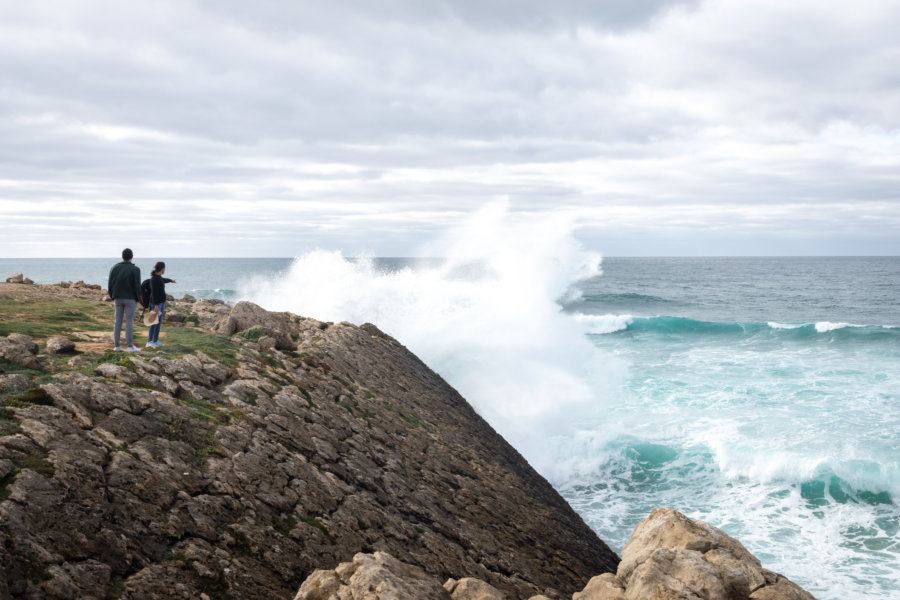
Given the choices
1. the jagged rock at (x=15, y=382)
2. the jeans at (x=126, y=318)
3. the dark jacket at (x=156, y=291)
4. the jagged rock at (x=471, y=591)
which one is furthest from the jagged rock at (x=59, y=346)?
the jagged rock at (x=471, y=591)

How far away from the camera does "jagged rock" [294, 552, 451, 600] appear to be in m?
4.97

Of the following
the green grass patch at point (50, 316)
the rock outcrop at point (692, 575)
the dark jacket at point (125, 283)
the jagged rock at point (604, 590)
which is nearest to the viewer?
the rock outcrop at point (692, 575)

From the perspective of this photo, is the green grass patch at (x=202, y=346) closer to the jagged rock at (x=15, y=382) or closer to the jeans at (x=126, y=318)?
the jeans at (x=126, y=318)

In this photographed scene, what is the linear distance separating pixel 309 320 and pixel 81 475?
1013cm

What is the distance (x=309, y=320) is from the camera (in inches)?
609

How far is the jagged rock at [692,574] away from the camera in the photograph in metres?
5.35

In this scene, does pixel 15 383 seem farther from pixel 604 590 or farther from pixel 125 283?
pixel 604 590

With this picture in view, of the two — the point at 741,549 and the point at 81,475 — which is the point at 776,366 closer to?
the point at 741,549

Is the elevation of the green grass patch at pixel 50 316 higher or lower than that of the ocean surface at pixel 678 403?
higher

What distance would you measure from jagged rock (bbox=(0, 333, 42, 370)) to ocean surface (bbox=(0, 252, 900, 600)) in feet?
36.5

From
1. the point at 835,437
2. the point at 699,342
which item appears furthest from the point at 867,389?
the point at 699,342

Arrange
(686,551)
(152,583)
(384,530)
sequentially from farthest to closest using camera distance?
(384,530)
(686,551)
(152,583)

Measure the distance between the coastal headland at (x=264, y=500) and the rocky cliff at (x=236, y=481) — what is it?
0.07ft

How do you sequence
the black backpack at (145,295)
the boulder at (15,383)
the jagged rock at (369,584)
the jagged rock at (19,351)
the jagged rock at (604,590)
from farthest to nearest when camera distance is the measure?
the black backpack at (145,295), the jagged rock at (19,351), the boulder at (15,383), the jagged rock at (604,590), the jagged rock at (369,584)
